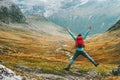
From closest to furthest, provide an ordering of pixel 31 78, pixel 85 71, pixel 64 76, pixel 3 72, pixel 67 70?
1. pixel 3 72
2. pixel 31 78
3. pixel 64 76
4. pixel 67 70
5. pixel 85 71

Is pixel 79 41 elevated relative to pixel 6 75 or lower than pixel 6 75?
lower

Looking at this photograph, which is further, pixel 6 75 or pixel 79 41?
pixel 79 41

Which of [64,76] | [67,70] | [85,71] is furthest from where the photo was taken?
[85,71]

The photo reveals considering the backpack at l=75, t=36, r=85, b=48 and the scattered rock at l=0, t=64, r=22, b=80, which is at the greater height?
the scattered rock at l=0, t=64, r=22, b=80

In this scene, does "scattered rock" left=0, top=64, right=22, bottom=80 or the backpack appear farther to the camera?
the backpack

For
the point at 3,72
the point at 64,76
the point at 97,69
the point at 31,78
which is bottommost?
the point at 97,69

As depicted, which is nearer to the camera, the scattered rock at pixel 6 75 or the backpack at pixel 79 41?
the scattered rock at pixel 6 75

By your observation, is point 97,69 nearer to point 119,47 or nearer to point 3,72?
point 3,72

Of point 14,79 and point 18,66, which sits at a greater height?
point 14,79

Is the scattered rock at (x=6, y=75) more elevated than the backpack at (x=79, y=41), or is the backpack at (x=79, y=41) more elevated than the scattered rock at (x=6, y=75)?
the scattered rock at (x=6, y=75)

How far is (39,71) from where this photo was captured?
47.4 meters

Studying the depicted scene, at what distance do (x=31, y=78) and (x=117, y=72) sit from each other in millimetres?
22205

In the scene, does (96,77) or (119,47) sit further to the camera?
(119,47)

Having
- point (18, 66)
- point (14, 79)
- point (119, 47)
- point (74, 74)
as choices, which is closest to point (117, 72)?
point (74, 74)
